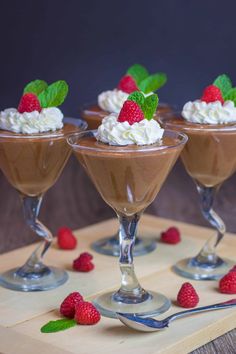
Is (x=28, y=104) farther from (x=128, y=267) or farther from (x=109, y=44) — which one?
(x=109, y=44)

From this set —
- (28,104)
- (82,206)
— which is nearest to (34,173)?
(28,104)

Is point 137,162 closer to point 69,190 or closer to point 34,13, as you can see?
point 69,190

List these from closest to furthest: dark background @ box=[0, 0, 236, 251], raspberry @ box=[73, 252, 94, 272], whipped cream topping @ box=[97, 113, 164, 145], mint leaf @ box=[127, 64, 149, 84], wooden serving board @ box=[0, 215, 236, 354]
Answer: wooden serving board @ box=[0, 215, 236, 354]
whipped cream topping @ box=[97, 113, 164, 145]
raspberry @ box=[73, 252, 94, 272]
mint leaf @ box=[127, 64, 149, 84]
dark background @ box=[0, 0, 236, 251]

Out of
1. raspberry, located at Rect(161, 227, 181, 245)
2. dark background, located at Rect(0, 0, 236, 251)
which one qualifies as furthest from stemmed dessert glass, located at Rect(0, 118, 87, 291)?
dark background, located at Rect(0, 0, 236, 251)

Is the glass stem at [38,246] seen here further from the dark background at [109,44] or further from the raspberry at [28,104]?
the dark background at [109,44]

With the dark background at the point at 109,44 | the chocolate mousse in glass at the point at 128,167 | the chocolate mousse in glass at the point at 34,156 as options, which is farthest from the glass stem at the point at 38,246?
the dark background at the point at 109,44

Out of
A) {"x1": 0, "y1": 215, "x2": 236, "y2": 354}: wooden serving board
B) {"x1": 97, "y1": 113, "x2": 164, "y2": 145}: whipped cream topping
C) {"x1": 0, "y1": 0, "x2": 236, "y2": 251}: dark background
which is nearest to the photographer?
{"x1": 0, "y1": 215, "x2": 236, "y2": 354}: wooden serving board

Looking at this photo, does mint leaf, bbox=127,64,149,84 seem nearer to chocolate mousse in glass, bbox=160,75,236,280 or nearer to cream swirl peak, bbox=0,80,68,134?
chocolate mousse in glass, bbox=160,75,236,280
